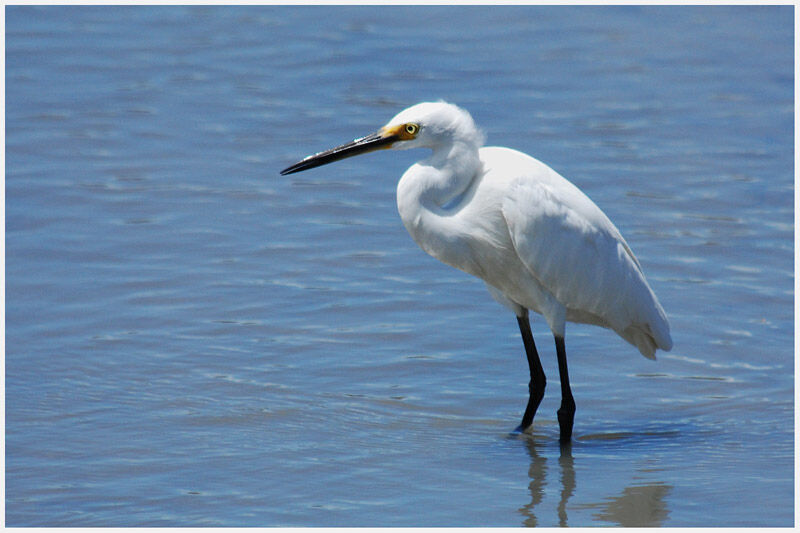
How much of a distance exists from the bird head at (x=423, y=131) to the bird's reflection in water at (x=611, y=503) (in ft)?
5.02

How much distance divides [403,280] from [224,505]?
3124 mm

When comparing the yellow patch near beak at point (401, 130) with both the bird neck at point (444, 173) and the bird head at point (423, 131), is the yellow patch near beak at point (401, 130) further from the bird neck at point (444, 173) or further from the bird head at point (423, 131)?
the bird neck at point (444, 173)

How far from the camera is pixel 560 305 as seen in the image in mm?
5891

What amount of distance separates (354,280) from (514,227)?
2376mm

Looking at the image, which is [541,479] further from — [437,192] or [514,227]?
[437,192]

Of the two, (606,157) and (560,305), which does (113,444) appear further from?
(606,157)

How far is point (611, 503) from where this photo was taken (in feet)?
16.3

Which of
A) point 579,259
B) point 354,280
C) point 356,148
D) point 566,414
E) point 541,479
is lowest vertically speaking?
point 541,479

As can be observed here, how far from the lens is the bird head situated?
5.37 m

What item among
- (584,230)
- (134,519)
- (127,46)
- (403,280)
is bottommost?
(134,519)

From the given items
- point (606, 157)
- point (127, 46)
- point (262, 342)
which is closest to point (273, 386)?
point (262, 342)

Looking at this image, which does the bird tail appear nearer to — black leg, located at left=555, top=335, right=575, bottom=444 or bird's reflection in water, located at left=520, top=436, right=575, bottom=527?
black leg, located at left=555, top=335, right=575, bottom=444

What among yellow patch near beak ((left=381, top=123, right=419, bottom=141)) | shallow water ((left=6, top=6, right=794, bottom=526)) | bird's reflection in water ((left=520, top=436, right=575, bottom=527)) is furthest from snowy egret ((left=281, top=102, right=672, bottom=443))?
shallow water ((left=6, top=6, right=794, bottom=526))

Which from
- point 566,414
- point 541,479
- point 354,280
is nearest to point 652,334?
point 566,414
